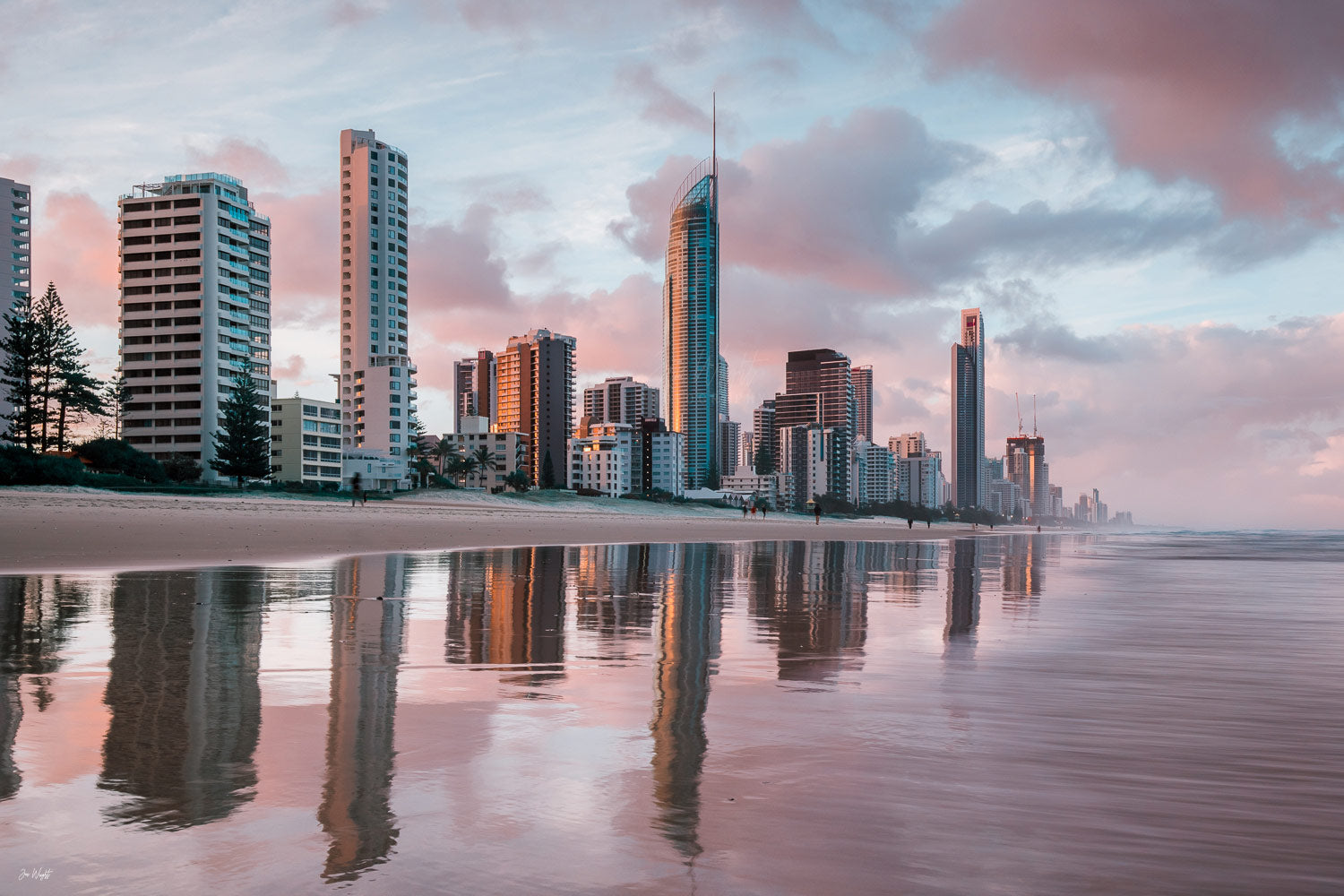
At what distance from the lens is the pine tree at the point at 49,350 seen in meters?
92.4

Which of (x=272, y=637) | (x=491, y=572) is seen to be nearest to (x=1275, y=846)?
(x=272, y=637)

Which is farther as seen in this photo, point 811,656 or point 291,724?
point 811,656

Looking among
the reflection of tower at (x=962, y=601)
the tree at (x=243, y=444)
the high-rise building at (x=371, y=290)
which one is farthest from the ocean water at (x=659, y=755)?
the high-rise building at (x=371, y=290)

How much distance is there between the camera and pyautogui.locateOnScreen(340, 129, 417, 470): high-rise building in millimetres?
158000

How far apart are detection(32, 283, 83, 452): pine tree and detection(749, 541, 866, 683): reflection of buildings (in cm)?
8781

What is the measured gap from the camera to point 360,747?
6.56 metres

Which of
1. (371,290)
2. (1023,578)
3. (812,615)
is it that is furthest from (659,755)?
(371,290)

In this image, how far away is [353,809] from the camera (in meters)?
5.11

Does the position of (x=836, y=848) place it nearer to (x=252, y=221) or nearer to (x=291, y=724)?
(x=291, y=724)

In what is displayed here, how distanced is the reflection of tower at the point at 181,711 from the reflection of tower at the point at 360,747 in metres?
0.52

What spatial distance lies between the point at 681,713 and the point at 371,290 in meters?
166

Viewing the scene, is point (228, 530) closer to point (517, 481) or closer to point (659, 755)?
point (659, 755)

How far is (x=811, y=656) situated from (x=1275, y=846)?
6741 mm

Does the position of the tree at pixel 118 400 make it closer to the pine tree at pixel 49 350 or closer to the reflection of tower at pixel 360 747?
the pine tree at pixel 49 350
